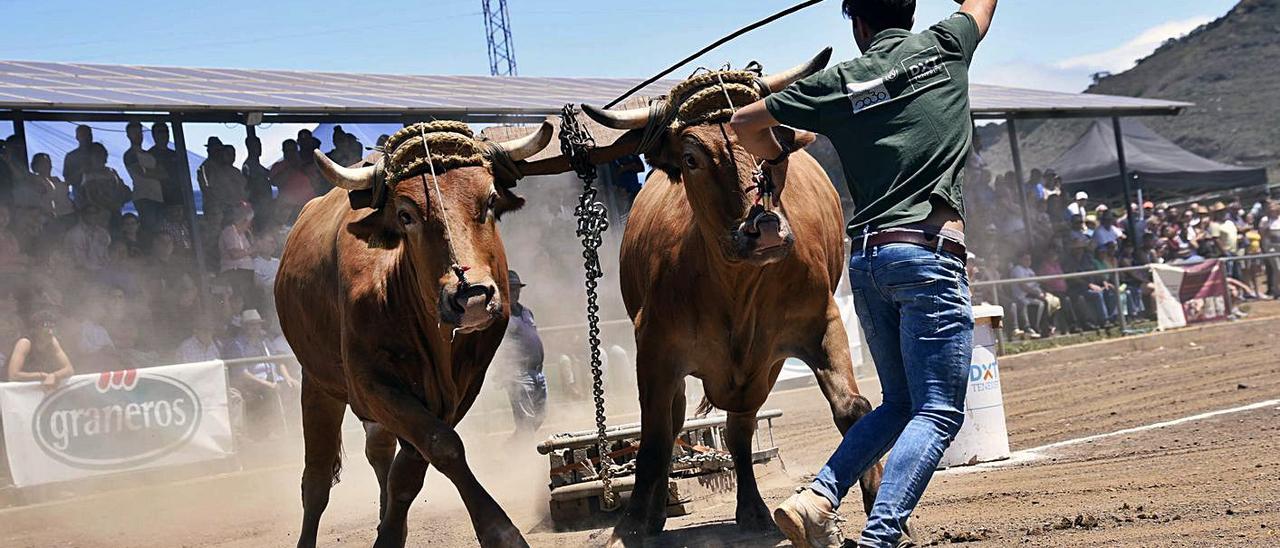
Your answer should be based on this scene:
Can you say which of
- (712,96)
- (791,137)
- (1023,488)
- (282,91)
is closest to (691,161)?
(712,96)

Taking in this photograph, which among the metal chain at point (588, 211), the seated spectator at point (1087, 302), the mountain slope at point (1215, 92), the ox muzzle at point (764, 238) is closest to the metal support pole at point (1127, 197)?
the seated spectator at point (1087, 302)

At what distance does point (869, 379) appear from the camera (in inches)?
658

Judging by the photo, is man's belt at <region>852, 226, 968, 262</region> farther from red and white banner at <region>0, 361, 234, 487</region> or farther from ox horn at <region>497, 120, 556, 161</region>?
red and white banner at <region>0, 361, 234, 487</region>

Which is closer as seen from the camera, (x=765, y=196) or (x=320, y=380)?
(x=765, y=196)

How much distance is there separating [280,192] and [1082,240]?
14.2 metres

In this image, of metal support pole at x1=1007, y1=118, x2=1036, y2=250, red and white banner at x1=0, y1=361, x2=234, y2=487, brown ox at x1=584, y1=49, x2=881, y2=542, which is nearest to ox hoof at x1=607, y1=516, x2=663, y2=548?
brown ox at x1=584, y1=49, x2=881, y2=542

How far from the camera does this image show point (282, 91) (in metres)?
15.7

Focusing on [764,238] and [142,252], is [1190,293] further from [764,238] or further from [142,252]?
[764,238]

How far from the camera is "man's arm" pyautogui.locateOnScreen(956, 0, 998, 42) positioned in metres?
4.40

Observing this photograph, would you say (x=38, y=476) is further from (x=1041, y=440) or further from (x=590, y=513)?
(x=1041, y=440)

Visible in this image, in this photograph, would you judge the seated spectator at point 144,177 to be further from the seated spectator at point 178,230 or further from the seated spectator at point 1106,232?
the seated spectator at point 1106,232

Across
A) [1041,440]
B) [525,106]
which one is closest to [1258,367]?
[1041,440]

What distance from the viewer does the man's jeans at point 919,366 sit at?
406 centimetres

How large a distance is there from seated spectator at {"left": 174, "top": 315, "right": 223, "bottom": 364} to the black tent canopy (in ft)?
63.4
